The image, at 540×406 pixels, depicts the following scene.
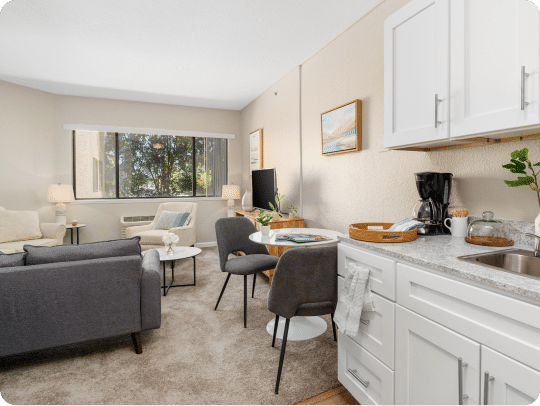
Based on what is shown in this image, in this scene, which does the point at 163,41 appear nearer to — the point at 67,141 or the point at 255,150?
the point at 255,150

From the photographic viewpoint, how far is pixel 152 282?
2162mm

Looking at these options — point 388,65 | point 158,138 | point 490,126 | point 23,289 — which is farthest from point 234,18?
point 158,138

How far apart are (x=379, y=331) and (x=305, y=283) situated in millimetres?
446

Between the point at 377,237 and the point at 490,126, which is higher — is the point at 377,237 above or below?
below

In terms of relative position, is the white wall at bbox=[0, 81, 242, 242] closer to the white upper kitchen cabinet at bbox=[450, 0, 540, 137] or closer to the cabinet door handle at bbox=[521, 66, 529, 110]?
the white upper kitchen cabinet at bbox=[450, 0, 540, 137]

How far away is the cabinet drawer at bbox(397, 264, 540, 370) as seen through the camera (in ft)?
2.87

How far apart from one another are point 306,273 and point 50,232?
13.7ft

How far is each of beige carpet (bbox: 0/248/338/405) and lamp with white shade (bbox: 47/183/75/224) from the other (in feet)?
10.5

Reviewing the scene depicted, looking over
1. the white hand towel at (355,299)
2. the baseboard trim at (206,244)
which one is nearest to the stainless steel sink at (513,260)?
the white hand towel at (355,299)

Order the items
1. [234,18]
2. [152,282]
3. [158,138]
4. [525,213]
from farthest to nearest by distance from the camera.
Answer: [158,138], [234,18], [152,282], [525,213]

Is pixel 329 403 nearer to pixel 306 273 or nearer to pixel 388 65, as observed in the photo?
pixel 306 273

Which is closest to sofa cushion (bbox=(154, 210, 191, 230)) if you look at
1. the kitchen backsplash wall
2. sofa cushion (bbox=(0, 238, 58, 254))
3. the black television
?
the black television

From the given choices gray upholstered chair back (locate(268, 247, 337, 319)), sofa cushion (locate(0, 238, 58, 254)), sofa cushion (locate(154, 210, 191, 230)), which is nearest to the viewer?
gray upholstered chair back (locate(268, 247, 337, 319))

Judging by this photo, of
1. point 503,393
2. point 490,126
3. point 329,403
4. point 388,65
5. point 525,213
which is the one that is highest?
point 388,65
